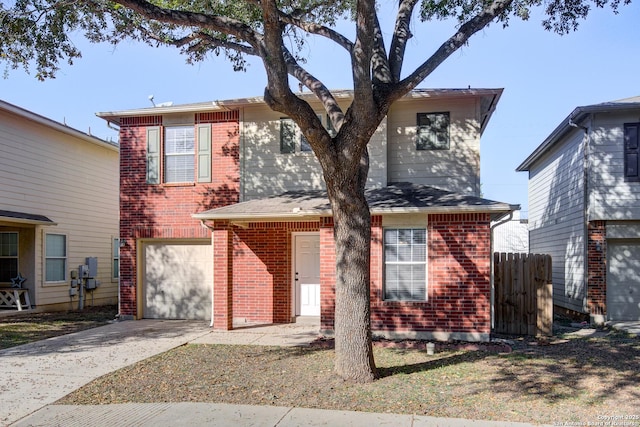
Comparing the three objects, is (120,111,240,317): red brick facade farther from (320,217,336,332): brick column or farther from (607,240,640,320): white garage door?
(607,240,640,320): white garage door

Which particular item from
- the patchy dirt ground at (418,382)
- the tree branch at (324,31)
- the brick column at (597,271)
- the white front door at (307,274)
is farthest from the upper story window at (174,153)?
the brick column at (597,271)

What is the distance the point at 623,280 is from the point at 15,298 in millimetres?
16523

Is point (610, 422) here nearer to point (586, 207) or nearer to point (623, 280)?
point (586, 207)

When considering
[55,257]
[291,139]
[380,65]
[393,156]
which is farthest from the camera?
[55,257]

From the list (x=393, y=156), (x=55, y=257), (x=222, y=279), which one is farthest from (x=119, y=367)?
(x=55, y=257)

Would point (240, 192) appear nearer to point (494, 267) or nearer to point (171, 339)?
point (171, 339)

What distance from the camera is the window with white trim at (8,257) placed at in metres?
15.4

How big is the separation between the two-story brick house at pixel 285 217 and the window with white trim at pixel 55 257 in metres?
3.84

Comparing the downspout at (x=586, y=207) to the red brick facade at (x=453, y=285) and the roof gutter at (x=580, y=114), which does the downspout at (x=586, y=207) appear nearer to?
the roof gutter at (x=580, y=114)

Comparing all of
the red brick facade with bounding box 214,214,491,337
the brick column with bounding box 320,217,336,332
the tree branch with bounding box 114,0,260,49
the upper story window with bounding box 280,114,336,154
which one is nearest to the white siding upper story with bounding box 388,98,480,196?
the red brick facade with bounding box 214,214,491,337

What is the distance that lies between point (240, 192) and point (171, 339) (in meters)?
3.97

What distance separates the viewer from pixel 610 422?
5438 mm

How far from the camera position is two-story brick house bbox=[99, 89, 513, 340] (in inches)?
399

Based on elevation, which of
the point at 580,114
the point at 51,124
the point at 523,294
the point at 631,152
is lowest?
the point at 523,294
